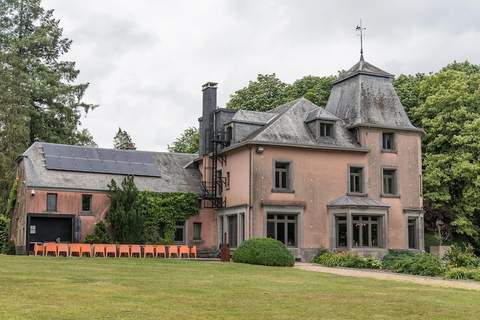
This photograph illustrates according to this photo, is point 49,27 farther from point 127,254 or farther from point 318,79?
point 127,254

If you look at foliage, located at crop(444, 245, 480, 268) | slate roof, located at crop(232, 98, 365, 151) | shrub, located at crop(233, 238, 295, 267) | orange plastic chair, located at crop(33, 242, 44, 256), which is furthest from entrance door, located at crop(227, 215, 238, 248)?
foliage, located at crop(444, 245, 480, 268)

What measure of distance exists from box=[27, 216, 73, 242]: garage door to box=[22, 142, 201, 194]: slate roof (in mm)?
1752

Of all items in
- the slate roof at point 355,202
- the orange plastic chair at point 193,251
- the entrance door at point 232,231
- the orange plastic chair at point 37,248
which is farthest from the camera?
the entrance door at point 232,231

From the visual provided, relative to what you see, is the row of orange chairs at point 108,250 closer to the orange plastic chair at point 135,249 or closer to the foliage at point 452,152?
the orange plastic chair at point 135,249

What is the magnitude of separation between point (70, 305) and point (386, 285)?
987 centimetres

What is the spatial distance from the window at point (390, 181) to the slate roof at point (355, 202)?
1368 mm

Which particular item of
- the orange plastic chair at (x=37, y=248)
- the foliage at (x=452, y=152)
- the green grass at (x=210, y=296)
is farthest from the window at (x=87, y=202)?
the foliage at (x=452, y=152)

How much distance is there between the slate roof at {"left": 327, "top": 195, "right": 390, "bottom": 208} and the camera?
34.2 metres

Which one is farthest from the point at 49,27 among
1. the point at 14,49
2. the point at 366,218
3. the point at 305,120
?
the point at 366,218

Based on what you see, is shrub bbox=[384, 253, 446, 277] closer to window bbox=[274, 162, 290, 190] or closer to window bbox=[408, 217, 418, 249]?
window bbox=[274, 162, 290, 190]

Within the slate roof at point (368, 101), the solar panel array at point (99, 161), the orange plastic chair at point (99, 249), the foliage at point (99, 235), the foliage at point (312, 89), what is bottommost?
the orange plastic chair at point (99, 249)

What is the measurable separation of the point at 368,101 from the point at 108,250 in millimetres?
16686

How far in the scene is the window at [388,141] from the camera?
36.7 meters

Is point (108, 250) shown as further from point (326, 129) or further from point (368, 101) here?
point (368, 101)
